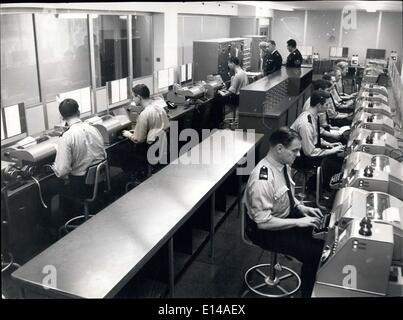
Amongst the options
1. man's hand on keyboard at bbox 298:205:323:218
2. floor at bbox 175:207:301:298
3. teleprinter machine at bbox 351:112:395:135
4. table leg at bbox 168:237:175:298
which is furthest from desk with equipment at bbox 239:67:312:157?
table leg at bbox 168:237:175:298

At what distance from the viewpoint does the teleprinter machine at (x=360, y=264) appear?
1734 mm

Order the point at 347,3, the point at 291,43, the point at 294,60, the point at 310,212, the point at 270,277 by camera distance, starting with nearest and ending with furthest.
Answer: the point at 310,212 < the point at 270,277 < the point at 347,3 < the point at 291,43 < the point at 294,60

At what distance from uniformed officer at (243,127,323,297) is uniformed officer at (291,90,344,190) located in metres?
1.34

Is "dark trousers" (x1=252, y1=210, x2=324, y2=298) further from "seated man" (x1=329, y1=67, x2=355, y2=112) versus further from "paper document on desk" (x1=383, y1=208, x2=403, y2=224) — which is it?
"seated man" (x1=329, y1=67, x2=355, y2=112)

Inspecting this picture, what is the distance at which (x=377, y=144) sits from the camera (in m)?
3.32

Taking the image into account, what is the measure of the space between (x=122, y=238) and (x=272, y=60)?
5.50 m

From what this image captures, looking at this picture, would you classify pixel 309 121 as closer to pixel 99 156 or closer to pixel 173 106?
pixel 99 156

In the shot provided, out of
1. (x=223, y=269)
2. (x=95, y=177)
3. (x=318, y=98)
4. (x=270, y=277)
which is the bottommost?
(x=223, y=269)

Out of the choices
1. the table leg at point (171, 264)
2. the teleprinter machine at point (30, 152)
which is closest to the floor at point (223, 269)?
the table leg at point (171, 264)

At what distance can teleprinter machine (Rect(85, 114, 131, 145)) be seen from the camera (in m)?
4.11

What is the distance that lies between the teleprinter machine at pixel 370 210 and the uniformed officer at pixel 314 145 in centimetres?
141

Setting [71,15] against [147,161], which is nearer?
[147,161]

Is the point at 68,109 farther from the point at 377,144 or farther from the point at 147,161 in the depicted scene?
the point at 377,144

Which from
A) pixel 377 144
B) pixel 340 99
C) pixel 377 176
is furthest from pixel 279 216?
pixel 340 99
